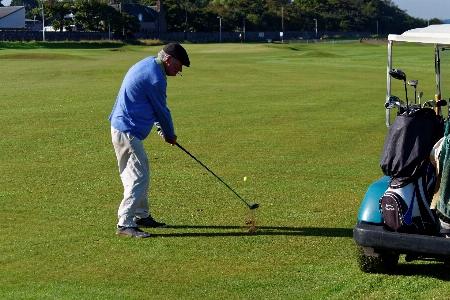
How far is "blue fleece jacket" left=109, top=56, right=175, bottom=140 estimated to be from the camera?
27.4ft

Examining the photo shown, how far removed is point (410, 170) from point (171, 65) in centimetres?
315

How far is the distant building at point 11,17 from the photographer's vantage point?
5428 inches

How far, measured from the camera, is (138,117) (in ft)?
27.7

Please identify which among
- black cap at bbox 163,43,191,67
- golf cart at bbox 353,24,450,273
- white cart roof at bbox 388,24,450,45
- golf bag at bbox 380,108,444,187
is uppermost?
white cart roof at bbox 388,24,450,45

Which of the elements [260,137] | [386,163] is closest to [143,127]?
[386,163]

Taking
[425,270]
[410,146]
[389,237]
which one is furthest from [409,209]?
[425,270]

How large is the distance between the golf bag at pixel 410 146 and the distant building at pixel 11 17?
138333 millimetres

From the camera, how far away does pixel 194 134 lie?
16281 millimetres

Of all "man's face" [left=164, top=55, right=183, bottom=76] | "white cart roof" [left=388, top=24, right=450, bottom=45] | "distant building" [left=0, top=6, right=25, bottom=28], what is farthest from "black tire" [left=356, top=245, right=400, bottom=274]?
"distant building" [left=0, top=6, right=25, bottom=28]

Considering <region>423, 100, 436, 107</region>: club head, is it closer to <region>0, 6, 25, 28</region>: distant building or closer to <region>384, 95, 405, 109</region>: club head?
<region>384, 95, 405, 109</region>: club head

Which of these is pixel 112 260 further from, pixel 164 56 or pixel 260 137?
pixel 260 137

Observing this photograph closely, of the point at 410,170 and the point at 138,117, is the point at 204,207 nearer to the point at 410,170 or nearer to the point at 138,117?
the point at 138,117

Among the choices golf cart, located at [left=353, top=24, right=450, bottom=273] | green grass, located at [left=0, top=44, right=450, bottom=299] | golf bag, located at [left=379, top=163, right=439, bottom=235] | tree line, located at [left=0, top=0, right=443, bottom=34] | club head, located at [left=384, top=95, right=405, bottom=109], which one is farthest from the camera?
tree line, located at [left=0, top=0, right=443, bottom=34]

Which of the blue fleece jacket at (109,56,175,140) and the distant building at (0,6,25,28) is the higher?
the distant building at (0,6,25,28)
